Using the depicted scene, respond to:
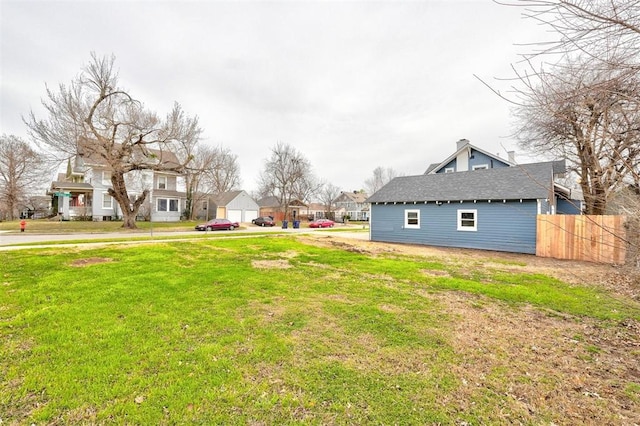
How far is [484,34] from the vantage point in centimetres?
345

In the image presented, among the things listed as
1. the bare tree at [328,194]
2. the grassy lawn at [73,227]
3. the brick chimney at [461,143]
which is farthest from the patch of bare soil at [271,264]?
the bare tree at [328,194]

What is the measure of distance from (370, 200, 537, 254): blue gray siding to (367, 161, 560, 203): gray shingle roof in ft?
1.39

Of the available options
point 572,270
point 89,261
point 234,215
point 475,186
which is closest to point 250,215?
point 234,215

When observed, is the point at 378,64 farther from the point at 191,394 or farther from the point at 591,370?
the point at 191,394

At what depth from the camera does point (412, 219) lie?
17266 mm

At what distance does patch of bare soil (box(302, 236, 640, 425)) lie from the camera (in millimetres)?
2603

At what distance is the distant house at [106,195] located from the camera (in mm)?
32156

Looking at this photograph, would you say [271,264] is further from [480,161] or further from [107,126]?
[107,126]

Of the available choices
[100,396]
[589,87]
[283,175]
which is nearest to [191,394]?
[100,396]

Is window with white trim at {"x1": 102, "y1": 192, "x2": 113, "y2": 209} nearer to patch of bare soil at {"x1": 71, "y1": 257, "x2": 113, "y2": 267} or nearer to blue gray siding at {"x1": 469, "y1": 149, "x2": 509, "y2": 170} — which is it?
patch of bare soil at {"x1": 71, "y1": 257, "x2": 113, "y2": 267}

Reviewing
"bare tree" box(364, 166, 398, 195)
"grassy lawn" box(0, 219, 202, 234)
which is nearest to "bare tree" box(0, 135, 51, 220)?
"grassy lawn" box(0, 219, 202, 234)

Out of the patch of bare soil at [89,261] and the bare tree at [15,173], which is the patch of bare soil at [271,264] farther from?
the bare tree at [15,173]

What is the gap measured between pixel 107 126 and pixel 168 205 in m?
15.2

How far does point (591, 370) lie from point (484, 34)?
14.3 feet
